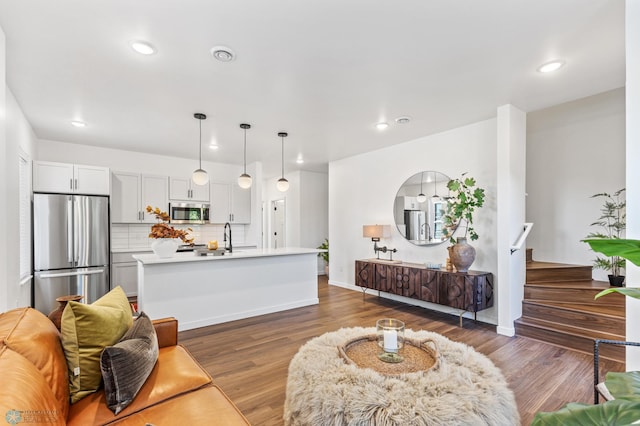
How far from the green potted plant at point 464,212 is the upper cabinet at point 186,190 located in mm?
4634

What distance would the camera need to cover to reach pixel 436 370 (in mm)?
1682

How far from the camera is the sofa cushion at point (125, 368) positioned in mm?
1317

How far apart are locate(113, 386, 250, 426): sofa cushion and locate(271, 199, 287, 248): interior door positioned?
21.5ft

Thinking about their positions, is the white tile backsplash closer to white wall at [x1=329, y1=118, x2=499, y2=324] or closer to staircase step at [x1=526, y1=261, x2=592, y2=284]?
white wall at [x1=329, y1=118, x2=499, y2=324]

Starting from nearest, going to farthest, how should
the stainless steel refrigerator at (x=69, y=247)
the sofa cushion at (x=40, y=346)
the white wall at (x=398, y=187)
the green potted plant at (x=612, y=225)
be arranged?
the sofa cushion at (x=40, y=346) → the green potted plant at (x=612, y=225) → the white wall at (x=398, y=187) → the stainless steel refrigerator at (x=69, y=247)

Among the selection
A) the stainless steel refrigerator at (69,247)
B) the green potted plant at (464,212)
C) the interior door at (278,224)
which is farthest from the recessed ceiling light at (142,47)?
the interior door at (278,224)

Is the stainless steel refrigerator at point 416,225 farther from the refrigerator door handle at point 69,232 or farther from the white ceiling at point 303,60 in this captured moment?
the refrigerator door handle at point 69,232

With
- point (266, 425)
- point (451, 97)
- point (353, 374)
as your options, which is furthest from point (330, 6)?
point (266, 425)

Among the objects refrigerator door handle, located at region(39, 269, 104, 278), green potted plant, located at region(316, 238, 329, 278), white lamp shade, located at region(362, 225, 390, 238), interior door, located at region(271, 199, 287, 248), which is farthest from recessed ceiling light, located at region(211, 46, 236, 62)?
interior door, located at region(271, 199, 287, 248)

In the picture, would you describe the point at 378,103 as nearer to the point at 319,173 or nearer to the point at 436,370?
the point at 436,370

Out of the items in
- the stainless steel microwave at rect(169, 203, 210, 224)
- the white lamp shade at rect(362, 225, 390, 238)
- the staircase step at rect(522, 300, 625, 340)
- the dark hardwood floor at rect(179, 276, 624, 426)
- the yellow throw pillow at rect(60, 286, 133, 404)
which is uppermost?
the stainless steel microwave at rect(169, 203, 210, 224)

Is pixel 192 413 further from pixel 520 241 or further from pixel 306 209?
pixel 306 209

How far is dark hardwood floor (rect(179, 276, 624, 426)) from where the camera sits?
222 centimetres

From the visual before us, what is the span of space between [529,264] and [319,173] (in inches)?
196
